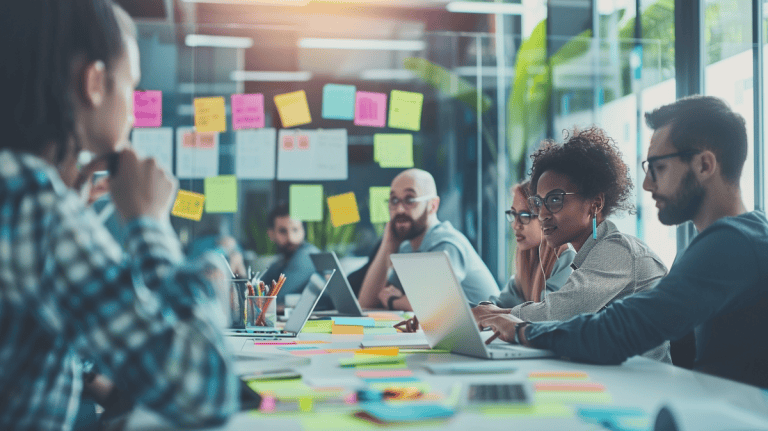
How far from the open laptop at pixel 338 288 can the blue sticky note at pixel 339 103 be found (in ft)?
5.75

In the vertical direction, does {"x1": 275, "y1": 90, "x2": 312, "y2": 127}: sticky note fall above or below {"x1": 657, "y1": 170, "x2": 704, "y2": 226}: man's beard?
above

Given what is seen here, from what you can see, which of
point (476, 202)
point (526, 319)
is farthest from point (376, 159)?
point (526, 319)

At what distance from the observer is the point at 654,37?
3.46 metres

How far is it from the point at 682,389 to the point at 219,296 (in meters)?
0.75

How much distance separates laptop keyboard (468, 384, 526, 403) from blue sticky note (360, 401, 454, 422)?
0.28ft

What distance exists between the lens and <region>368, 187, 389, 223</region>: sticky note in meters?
4.12

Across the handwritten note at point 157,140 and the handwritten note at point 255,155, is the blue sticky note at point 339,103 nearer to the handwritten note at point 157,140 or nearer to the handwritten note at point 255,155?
the handwritten note at point 255,155

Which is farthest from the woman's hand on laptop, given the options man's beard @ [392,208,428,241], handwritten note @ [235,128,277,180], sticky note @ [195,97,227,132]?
sticky note @ [195,97,227,132]

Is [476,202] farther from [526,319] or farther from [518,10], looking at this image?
[526,319]

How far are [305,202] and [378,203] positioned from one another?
451mm

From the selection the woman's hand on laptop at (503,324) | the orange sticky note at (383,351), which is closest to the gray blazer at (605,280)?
the woman's hand on laptop at (503,324)

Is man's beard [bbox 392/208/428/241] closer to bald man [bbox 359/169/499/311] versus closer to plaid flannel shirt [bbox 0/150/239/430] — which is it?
bald man [bbox 359/169/499/311]

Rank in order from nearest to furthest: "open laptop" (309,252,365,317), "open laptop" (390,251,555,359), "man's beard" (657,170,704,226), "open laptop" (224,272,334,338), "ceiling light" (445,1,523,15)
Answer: "open laptop" (390,251,555,359) → "man's beard" (657,170,704,226) → "open laptop" (224,272,334,338) → "open laptop" (309,252,365,317) → "ceiling light" (445,1,523,15)

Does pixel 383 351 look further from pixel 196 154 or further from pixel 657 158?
pixel 196 154
